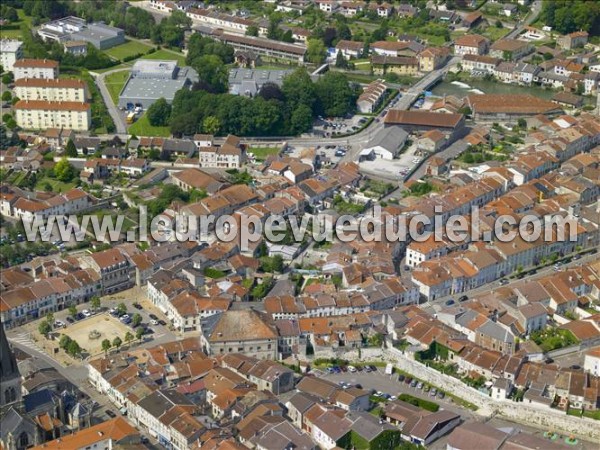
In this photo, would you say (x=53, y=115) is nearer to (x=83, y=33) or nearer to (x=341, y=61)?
(x=83, y=33)

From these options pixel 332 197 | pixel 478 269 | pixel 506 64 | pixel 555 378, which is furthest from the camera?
pixel 506 64

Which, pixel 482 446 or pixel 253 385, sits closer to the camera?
pixel 482 446

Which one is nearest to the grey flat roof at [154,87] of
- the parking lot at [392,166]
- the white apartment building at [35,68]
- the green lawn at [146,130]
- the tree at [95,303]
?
the green lawn at [146,130]

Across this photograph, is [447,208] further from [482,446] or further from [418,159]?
[482,446]

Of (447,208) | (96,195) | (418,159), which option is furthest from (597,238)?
(96,195)

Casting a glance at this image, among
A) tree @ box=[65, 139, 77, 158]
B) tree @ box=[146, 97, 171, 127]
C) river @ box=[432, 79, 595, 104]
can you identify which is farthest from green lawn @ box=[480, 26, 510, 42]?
tree @ box=[65, 139, 77, 158]

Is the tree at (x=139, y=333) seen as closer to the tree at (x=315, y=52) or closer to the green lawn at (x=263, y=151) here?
the green lawn at (x=263, y=151)

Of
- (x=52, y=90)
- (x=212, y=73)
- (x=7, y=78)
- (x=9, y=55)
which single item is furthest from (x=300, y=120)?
(x=9, y=55)
